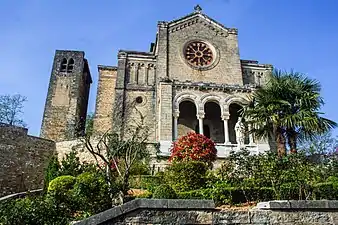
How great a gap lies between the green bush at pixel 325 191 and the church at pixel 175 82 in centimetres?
1319

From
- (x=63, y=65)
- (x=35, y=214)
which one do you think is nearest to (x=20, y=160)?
(x=35, y=214)

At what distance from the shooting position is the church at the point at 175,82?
25.5 meters

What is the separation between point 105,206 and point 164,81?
49.8ft

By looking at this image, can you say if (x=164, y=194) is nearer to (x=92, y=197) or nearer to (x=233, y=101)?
(x=92, y=197)

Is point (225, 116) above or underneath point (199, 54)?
underneath

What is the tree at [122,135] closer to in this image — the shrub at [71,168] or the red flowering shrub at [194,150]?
the shrub at [71,168]

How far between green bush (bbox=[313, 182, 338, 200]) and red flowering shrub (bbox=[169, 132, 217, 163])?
7331 millimetres

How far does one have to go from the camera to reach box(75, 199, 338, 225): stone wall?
596 cm

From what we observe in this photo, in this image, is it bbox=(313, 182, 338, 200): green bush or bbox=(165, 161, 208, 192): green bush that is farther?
bbox=(165, 161, 208, 192): green bush

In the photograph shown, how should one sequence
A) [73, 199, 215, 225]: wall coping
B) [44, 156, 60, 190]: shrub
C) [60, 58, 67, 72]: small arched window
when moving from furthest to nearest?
[60, 58, 67, 72]: small arched window < [44, 156, 60, 190]: shrub < [73, 199, 215, 225]: wall coping

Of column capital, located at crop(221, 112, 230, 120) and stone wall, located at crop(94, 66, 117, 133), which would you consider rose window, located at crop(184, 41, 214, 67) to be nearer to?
column capital, located at crop(221, 112, 230, 120)

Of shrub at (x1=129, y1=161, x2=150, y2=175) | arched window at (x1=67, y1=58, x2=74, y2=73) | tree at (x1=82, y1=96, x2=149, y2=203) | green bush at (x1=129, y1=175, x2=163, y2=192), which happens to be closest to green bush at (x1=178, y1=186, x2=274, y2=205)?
green bush at (x1=129, y1=175, x2=163, y2=192)

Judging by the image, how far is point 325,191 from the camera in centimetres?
1145

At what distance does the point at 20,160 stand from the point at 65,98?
11629mm
